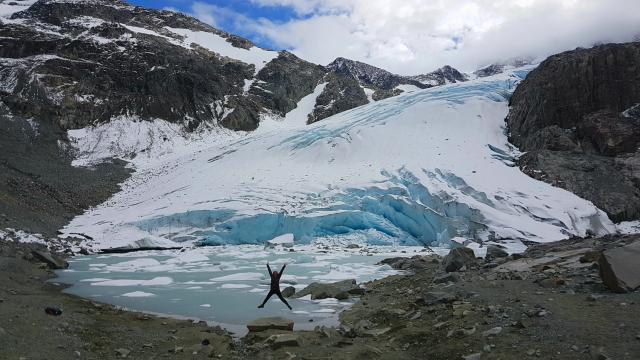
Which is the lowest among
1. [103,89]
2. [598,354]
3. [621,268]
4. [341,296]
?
[341,296]

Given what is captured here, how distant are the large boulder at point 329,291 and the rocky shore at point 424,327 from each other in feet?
4.78

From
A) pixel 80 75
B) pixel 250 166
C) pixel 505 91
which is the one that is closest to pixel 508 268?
pixel 250 166

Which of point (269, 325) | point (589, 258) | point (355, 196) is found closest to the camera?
point (269, 325)

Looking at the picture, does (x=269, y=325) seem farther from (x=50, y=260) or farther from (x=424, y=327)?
(x=50, y=260)

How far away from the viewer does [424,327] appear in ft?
24.9

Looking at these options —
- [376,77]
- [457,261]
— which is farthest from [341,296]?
[376,77]

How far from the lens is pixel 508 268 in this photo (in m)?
11.3

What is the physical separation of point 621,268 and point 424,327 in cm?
325

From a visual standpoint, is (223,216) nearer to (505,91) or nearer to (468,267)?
(468,267)

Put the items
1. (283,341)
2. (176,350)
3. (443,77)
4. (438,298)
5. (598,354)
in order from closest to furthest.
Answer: (598,354) → (176,350) → (283,341) → (438,298) → (443,77)

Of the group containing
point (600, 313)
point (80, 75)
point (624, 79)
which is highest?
point (80, 75)

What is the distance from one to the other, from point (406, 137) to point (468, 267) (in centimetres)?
2516

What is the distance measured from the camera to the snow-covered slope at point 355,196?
26.2 metres

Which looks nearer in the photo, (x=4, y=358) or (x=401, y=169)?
(x=4, y=358)
